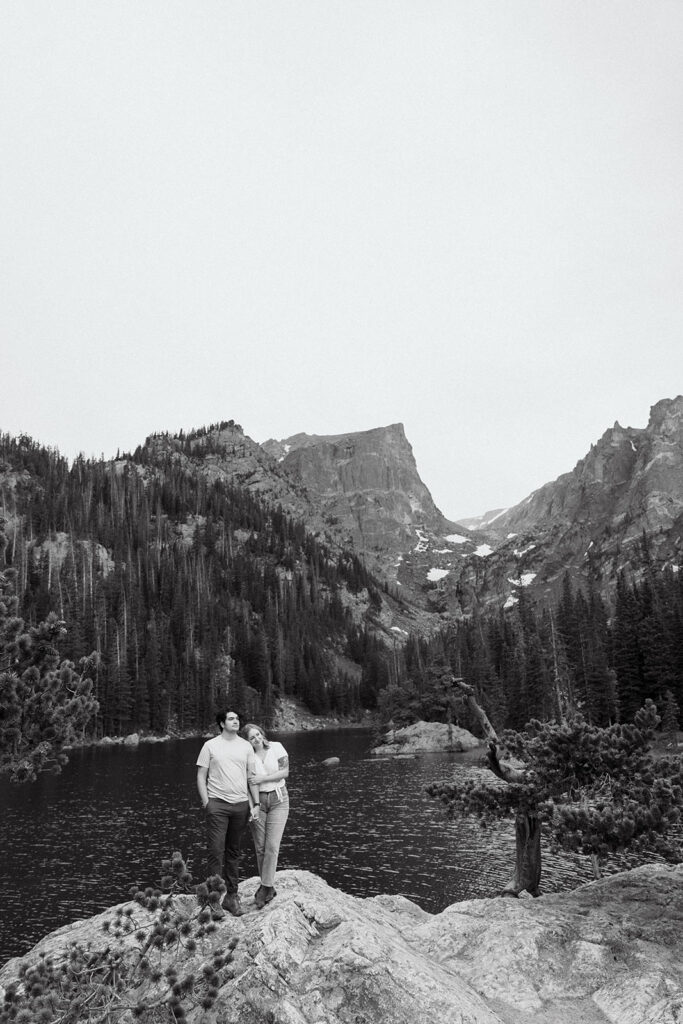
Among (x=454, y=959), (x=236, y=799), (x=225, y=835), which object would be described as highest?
(x=236, y=799)

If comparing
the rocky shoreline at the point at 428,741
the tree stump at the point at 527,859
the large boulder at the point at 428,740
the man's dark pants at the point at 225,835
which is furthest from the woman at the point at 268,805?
the large boulder at the point at 428,740

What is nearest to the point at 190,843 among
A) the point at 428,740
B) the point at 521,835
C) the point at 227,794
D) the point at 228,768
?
the point at 521,835

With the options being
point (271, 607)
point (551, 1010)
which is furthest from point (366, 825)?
point (271, 607)

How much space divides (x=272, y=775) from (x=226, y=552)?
582ft

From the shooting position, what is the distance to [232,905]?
9461 mm

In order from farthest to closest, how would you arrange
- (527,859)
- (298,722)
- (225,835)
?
(298,722)
(527,859)
(225,835)

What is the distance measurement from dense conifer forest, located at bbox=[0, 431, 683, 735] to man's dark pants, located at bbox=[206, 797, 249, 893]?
57961 millimetres

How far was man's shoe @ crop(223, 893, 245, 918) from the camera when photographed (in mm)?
9461

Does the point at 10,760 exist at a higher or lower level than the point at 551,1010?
higher

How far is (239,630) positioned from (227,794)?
144 meters

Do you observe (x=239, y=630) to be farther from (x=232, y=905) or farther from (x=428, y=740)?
(x=232, y=905)

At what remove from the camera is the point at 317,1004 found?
810 centimetres

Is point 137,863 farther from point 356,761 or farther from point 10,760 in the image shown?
point 356,761

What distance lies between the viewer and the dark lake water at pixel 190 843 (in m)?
27.2
